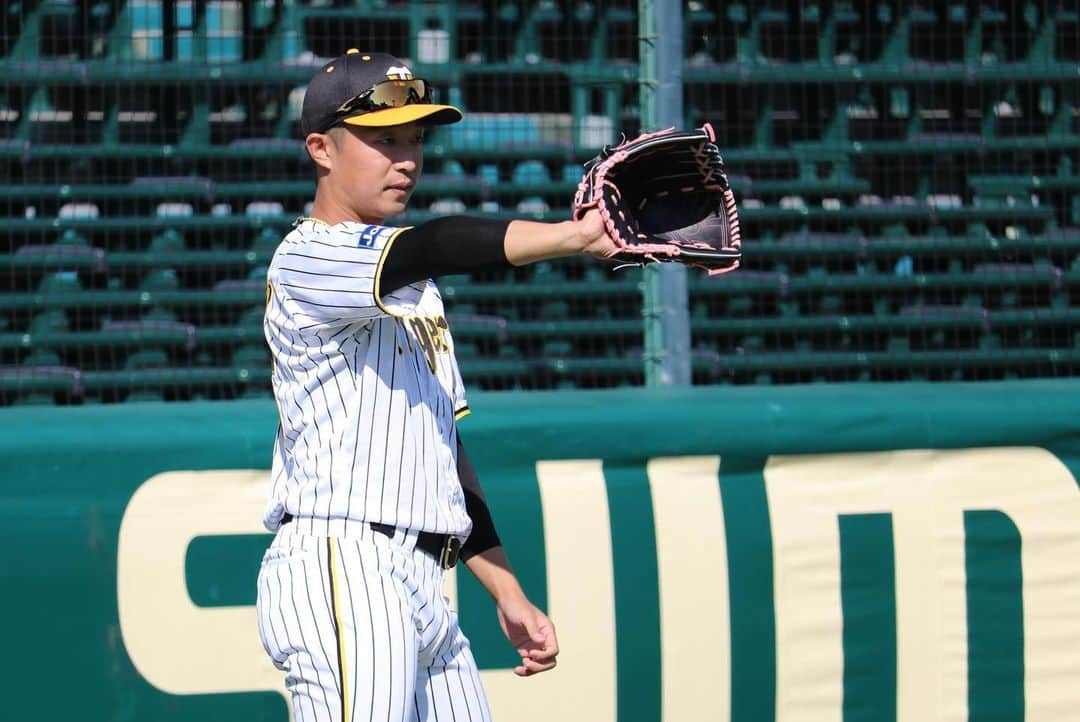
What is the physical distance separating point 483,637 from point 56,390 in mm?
1487

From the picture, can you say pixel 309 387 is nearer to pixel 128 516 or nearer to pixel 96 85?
pixel 128 516

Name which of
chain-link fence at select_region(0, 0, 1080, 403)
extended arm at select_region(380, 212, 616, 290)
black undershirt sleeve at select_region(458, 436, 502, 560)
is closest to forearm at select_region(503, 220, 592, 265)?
extended arm at select_region(380, 212, 616, 290)

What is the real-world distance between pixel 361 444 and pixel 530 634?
0.56 m

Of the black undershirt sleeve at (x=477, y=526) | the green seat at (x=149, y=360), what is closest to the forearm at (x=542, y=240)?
the black undershirt sleeve at (x=477, y=526)

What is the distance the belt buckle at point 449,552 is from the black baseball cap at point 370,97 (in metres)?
0.75

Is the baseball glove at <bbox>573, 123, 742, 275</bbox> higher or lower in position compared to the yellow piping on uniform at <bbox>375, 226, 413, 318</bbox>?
higher

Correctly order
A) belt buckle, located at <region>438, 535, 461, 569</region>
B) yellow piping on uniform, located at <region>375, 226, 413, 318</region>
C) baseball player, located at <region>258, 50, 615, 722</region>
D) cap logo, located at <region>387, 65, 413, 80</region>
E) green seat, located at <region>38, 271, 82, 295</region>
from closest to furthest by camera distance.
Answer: yellow piping on uniform, located at <region>375, 226, 413, 318</region>
baseball player, located at <region>258, 50, 615, 722</region>
cap logo, located at <region>387, 65, 413, 80</region>
belt buckle, located at <region>438, 535, 461, 569</region>
green seat, located at <region>38, 271, 82, 295</region>

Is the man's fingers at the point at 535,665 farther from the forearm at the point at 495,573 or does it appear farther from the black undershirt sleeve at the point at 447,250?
the black undershirt sleeve at the point at 447,250

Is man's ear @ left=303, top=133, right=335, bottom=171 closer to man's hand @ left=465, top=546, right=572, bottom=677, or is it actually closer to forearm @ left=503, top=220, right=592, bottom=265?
forearm @ left=503, top=220, right=592, bottom=265

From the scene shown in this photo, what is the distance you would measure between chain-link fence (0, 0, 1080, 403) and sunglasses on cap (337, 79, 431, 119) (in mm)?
1863

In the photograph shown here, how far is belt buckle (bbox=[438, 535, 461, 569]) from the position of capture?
9.12 ft

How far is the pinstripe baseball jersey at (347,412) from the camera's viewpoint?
258 cm

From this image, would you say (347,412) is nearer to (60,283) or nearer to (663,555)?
(663,555)

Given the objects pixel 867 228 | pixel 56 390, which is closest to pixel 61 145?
pixel 56 390
